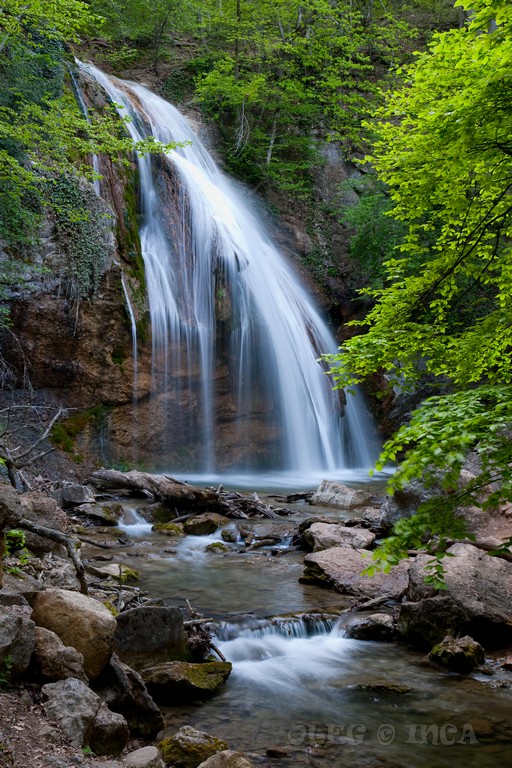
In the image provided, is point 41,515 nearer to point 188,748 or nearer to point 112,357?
point 188,748

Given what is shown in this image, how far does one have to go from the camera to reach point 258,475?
59.4ft

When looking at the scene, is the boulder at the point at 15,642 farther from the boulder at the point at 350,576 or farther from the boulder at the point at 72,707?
the boulder at the point at 350,576

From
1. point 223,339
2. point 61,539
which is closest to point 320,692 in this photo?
point 61,539

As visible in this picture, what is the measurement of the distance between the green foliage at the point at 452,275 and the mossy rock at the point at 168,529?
19.8 feet

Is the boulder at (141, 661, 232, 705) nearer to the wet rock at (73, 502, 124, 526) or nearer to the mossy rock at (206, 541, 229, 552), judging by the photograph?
the mossy rock at (206, 541, 229, 552)

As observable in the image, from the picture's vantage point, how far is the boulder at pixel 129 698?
400cm

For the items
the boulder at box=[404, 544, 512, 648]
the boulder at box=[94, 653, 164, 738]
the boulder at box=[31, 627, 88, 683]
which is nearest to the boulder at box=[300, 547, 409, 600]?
the boulder at box=[404, 544, 512, 648]

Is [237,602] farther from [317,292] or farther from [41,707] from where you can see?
[317,292]

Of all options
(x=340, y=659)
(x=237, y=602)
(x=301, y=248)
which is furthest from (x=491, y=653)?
(x=301, y=248)

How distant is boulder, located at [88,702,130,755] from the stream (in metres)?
1.03

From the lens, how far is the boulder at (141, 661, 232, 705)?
481 centimetres

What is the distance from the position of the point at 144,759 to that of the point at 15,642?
3.10ft

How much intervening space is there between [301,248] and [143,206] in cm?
872

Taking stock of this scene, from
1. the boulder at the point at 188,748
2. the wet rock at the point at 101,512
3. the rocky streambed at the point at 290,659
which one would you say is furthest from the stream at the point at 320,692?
the wet rock at the point at 101,512
